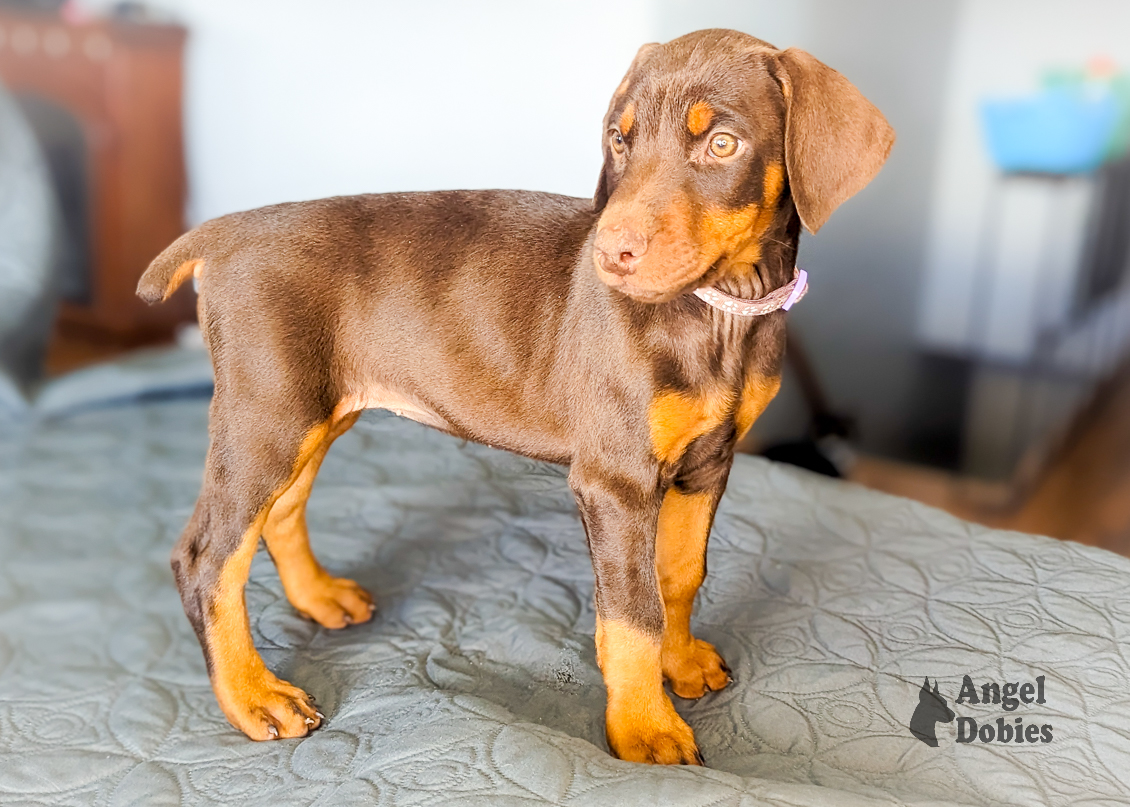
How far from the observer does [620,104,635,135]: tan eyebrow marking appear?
1300 millimetres

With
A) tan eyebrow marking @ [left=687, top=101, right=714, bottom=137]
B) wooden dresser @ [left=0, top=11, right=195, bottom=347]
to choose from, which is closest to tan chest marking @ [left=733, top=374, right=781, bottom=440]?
tan eyebrow marking @ [left=687, top=101, right=714, bottom=137]

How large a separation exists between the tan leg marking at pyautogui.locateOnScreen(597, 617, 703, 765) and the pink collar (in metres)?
0.47

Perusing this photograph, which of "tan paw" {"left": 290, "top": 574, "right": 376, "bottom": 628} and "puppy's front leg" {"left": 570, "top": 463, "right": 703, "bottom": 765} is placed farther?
"tan paw" {"left": 290, "top": 574, "right": 376, "bottom": 628}

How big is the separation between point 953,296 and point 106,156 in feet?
8.63

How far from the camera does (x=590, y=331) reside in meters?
1.42

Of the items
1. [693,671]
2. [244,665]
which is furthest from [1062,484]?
[244,665]

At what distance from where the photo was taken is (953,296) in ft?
9.73

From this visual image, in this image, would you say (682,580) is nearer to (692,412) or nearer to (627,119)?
(692,412)

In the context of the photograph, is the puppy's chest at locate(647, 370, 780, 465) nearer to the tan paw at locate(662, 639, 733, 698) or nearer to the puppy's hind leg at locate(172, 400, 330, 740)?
the tan paw at locate(662, 639, 733, 698)

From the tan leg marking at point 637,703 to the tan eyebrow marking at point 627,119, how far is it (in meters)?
0.69

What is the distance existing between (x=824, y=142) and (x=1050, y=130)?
6.15 feet

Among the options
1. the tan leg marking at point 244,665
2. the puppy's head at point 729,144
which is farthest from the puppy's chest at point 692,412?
the tan leg marking at point 244,665

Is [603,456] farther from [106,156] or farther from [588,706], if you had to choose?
[106,156]

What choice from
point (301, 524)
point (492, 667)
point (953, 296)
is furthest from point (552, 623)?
point (953, 296)
